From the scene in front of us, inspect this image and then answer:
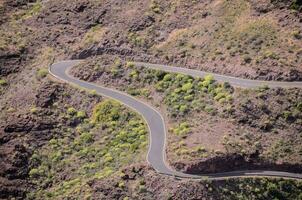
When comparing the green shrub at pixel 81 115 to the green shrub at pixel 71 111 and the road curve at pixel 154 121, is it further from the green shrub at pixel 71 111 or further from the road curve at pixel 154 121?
the road curve at pixel 154 121

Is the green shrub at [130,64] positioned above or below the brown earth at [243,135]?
above

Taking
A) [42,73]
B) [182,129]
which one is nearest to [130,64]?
[42,73]

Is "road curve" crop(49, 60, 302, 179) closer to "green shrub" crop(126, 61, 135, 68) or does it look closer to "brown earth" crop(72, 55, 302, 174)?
"brown earth" crop(72, 55, 302, 174)

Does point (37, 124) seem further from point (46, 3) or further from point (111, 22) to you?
point (46, 3)

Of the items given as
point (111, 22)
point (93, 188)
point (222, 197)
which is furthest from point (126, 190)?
point (111, 22)

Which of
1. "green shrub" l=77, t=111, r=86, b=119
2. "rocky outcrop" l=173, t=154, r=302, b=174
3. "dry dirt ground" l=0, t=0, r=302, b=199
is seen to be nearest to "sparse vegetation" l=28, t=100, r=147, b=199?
"green shrub" l=77, t=111, r=86, b=119

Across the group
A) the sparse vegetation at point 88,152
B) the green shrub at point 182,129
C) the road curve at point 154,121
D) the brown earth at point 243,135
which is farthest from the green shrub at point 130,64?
the green shrub at point 182,129
